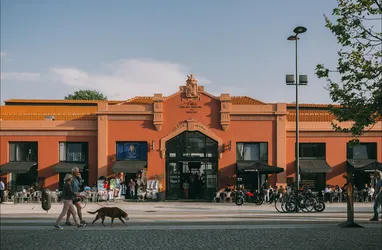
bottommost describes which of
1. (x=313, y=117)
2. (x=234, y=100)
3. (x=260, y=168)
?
(x=260, y=168)

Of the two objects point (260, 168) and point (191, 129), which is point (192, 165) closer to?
point (191, 129)

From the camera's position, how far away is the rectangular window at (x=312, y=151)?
33.3m

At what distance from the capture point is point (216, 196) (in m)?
30.7

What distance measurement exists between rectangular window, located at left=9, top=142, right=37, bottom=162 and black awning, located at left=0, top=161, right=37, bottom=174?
0.54 m

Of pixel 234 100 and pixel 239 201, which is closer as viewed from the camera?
pixel 239 201

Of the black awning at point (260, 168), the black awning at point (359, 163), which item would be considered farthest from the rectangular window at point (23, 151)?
the black awning at point (359, 163)

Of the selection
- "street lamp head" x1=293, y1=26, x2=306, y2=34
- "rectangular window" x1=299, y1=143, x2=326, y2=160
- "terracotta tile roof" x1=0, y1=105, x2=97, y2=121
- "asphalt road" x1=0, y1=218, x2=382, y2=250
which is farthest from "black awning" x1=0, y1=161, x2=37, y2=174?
"street lamp head" x1=293, y1=26, x2=306, y2=34

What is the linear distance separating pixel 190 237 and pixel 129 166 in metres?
19.9

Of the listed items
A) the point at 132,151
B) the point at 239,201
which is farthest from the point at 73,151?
the point at 239,201

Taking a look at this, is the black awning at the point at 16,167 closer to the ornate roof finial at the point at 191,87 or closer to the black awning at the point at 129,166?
the black awning at the point at 129,166

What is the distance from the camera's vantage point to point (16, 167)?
32.2 metres

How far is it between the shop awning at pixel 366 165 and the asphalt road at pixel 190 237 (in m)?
16.9

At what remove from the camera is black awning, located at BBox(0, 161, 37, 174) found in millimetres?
31812

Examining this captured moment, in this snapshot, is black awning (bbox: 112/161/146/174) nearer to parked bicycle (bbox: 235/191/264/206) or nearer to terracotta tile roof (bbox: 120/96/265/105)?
terracotta tile roof (bbox: 120/96/265/105)
